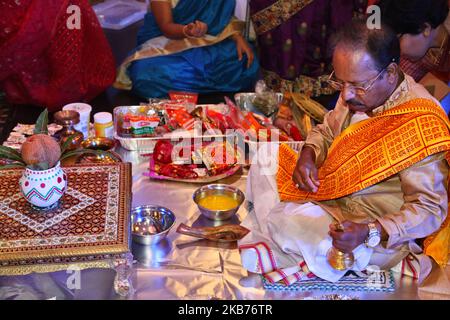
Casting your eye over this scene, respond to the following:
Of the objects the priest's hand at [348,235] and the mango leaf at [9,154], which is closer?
the priest's hand at [348,235]

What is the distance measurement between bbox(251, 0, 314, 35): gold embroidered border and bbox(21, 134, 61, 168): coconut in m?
2.23

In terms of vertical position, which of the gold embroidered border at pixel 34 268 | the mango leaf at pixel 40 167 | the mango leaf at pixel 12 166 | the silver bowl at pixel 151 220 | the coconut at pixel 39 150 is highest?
the coconut at pixel 39 150

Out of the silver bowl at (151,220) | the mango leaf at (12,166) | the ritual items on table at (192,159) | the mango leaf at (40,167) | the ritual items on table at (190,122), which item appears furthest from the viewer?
the ritual items on table at (190,122)

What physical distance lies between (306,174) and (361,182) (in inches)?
8.2

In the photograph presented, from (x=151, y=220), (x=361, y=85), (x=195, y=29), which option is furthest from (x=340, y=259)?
(x=195, y=29)

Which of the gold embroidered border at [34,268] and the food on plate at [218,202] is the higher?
the gold embroidered border at [34,268]

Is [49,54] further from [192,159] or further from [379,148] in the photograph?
[379,148]

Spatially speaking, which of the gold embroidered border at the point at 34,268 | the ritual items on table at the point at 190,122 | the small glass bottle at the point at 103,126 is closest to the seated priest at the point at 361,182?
the ritual items on table at the point at 190,122

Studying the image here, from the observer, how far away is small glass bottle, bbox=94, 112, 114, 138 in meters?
2.73

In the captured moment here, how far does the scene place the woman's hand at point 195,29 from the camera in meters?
3.60

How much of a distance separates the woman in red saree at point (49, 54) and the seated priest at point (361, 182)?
171 centimetres

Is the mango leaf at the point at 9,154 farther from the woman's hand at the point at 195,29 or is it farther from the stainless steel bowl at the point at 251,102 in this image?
the woman's hand at the point at 195,29

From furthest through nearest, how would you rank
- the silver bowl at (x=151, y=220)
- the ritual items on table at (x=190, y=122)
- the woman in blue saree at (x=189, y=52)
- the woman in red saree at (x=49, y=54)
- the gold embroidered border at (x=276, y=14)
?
1. the woman in blue saree at (x=189, y=52)
2. the gold embroidered border at (x=276, y=14)
3. the woman in red saree at (x=49, y=54)
4. the ritual items on table at (x=190, y=122)
5. the silver bowl at (x=151, y=220)

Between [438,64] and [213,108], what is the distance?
3.78 feet
